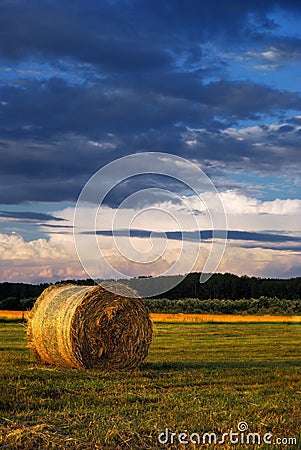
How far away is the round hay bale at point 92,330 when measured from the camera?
14.5m

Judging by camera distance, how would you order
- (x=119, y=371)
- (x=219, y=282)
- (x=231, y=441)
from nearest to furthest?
(x=231, y=441) → (x=119, y=371) → (x=219, y=282)

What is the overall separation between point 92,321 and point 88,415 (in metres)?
5.86

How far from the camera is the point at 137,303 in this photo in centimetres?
1534

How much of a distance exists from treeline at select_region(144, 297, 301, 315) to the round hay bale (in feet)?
124

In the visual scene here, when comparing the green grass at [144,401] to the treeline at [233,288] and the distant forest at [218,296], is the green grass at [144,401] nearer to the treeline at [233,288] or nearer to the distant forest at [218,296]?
the distant forest at [218,296]

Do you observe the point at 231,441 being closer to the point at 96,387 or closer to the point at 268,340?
the point at 96,387

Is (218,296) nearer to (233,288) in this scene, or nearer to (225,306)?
(233,288)

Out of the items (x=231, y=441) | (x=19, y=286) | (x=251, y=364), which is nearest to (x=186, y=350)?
(x=251, y=364)

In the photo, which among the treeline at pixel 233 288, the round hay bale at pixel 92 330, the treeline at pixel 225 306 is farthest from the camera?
the treeline at pixel 233 288

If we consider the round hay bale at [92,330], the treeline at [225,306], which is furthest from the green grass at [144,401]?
the treeline at [225,306]

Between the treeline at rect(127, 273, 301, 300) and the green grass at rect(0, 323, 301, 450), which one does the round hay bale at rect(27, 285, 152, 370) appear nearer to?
the green grass at rect(0, 323, 301, 450)

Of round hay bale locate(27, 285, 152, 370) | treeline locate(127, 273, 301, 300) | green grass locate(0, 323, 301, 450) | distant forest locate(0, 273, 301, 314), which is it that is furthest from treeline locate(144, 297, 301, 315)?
round hay bale locate(27, 285, 152, 370)

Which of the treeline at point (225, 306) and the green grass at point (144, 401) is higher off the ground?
the green grass at point (144, 401)

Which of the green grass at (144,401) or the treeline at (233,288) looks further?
the treeline at (233,288)
